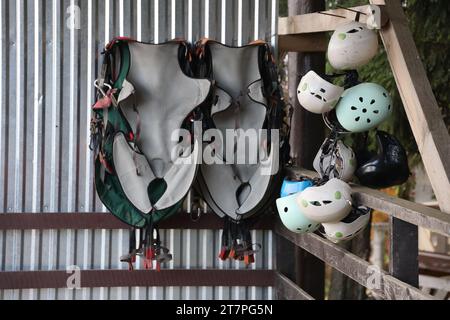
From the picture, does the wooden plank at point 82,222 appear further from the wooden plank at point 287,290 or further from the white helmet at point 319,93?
the white helmet at point 319,93

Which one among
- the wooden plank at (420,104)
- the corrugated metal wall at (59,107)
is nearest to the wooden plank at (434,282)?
the corrugated metal wall at (59,107)

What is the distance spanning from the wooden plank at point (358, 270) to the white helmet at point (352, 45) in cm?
84

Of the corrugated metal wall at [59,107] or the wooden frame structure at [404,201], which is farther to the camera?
the corrugated metal wall at [59,107]

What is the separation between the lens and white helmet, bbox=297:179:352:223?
3020 mm

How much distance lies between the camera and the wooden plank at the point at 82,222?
4.05m

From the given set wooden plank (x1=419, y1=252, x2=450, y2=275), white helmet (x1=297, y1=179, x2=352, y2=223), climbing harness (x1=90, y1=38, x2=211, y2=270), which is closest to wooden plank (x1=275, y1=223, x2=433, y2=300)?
white helmet (x1=297, y1=179, x2=352, y2=223)

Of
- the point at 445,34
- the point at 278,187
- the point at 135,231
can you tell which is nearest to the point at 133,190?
the point at 135,231

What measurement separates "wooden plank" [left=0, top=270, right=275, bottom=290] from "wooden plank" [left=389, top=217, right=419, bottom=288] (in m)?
1.59

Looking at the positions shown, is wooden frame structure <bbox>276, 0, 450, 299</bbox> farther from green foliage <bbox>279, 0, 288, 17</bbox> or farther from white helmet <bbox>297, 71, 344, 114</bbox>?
green foliage <bbox>279, 0, 288, 17</bbox>

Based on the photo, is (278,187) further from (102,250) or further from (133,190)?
(102,250)

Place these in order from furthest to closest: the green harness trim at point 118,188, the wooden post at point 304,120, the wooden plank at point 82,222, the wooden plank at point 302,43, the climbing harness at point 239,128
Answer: the wooden post at point 304,120
the wooden plank at point 302,43
the wooden plank at point 82,222
the climbing harness at point 239,128
the green harness trim at point 118,188

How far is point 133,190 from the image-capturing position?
379cm

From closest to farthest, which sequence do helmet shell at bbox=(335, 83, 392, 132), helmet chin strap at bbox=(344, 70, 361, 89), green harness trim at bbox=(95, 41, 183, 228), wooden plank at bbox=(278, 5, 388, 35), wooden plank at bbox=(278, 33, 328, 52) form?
helmet shell at bbox=(335, 83, 392, 132)
helmet chin strap at bbox=(344, 70, 361, 89)
wooden plank at bbox=(278, 5, 388, 35)
green harness trim at bbox=(95, 41, 183, 228)
wooden plank at bbox=(278, 33, 328, 52)
